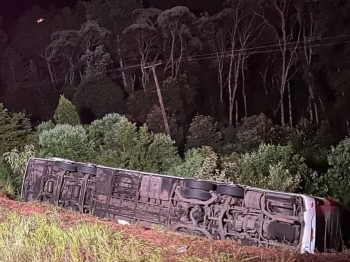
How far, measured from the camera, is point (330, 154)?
9.87 m

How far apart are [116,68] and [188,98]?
6.80 ft

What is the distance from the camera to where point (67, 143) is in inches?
456

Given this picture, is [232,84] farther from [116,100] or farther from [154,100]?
[116,100]

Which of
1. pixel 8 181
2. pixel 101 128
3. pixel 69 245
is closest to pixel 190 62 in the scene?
pixel 101 128

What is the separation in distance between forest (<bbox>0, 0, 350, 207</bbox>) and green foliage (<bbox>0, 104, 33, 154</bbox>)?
0.03 metres

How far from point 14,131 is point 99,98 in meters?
2.32

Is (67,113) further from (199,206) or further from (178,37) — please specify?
(199,206)

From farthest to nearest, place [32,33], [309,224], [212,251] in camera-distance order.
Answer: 1. [32,33]
2. [309,224]
3. [212,251]

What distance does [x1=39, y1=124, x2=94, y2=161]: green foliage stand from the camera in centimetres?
1154

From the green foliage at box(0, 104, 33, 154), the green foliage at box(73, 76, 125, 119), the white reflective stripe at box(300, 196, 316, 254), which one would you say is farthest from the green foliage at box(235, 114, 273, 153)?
the green foliage at box(0, 104, 33, 154)

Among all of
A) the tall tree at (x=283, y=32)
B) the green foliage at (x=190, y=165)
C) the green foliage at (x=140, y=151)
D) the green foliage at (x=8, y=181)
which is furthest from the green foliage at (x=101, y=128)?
the tall tree at (x=283, y=32)

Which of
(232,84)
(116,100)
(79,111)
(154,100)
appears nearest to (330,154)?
(232,84)

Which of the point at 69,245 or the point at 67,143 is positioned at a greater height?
the point at 67,143

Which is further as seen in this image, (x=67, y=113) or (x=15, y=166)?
(x=67, y=113)
